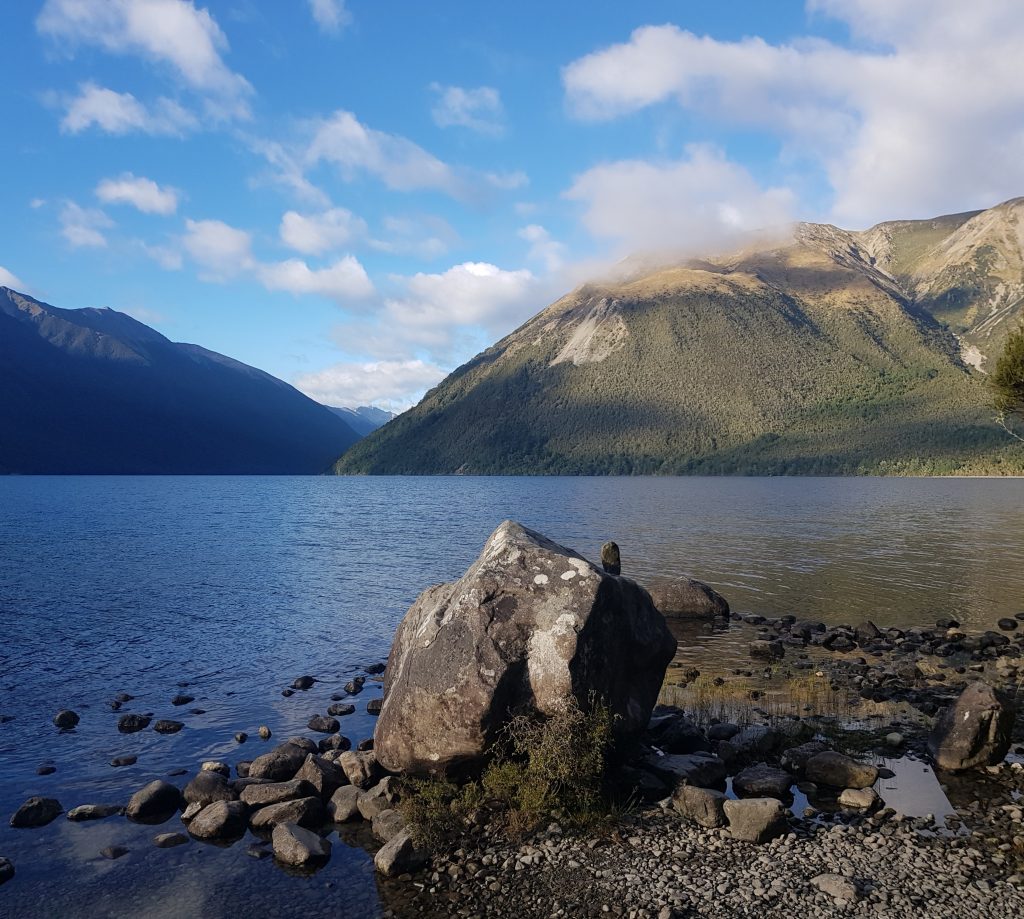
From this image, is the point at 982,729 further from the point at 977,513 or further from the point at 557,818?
the point at 977,513

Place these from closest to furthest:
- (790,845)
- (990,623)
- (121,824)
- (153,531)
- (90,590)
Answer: (790,845) → (121,824) → (990,623) → (90,590) → (153,531)

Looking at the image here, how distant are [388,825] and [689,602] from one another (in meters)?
23.2

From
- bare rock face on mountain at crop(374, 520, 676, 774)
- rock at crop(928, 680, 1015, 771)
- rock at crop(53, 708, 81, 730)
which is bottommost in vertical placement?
rock at crop(53, 708, 81, 730)

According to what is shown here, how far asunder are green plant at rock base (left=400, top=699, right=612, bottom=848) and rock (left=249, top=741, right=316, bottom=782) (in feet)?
10.8

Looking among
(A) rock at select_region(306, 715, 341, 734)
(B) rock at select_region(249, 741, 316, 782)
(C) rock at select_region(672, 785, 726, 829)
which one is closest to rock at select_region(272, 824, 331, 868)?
(B) rock at select_region(249, 741, 316, 782)

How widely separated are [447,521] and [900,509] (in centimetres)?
6076

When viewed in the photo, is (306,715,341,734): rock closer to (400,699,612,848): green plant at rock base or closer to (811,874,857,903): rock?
(400,699,612,848): green plant at rock base

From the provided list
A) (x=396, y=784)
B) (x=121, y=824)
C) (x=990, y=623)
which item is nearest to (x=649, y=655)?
(x=396, y=784)

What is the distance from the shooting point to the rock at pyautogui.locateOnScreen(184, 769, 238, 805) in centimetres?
1487

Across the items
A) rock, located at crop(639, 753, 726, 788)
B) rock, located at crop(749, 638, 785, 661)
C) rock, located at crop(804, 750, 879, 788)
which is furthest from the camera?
rock, located at crop(749, 638, 785, 661)

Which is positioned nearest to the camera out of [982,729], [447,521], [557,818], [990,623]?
[557,818]

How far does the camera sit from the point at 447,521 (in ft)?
293

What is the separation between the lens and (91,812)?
14.5m

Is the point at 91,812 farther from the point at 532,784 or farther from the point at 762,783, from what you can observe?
the point at 762,783
